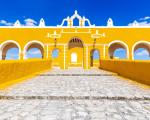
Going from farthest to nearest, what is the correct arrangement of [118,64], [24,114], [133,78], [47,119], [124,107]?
[118,64]
[133,78]
[124,107]
[24,114]
[47,119]

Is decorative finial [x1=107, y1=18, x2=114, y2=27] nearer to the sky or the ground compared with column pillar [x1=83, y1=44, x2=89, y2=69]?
nearer to the sky

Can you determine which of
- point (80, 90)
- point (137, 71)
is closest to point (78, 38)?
point (137, 71)

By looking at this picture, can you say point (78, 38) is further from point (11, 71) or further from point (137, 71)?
point (11, 71)

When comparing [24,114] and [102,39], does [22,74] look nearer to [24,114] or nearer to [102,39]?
[24,114]

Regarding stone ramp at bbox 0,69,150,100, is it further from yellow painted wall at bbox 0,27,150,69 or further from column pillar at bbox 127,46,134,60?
column pillar at bbox 127,46,134,60

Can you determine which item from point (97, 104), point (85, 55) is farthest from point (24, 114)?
point (85, 55)

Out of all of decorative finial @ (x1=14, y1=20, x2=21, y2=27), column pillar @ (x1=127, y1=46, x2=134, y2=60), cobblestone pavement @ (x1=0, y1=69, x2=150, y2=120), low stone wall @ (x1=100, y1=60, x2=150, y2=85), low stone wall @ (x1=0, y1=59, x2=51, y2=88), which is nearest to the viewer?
cobblestone pavement @ (x1=0, y1=69, x2=150, y2=120)

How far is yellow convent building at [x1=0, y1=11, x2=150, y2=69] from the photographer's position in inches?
1001

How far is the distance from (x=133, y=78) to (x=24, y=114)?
7.49 meters

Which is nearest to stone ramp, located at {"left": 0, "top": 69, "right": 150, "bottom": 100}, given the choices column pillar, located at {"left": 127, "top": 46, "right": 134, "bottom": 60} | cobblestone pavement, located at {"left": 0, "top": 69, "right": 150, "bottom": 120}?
cobblestone pavement, located at {"left": 0, "top": 69, "right": 150, "bottom": 120}

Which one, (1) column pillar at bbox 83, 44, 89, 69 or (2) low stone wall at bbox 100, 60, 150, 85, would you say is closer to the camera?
(2) low stone wall at bbox 100, 60, 150, 85

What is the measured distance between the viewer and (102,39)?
2572 cm

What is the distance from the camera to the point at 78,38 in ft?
84.4

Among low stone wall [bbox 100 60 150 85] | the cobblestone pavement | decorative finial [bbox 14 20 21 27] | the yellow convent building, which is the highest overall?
decorative finial [bbox 14 20 21 27]
